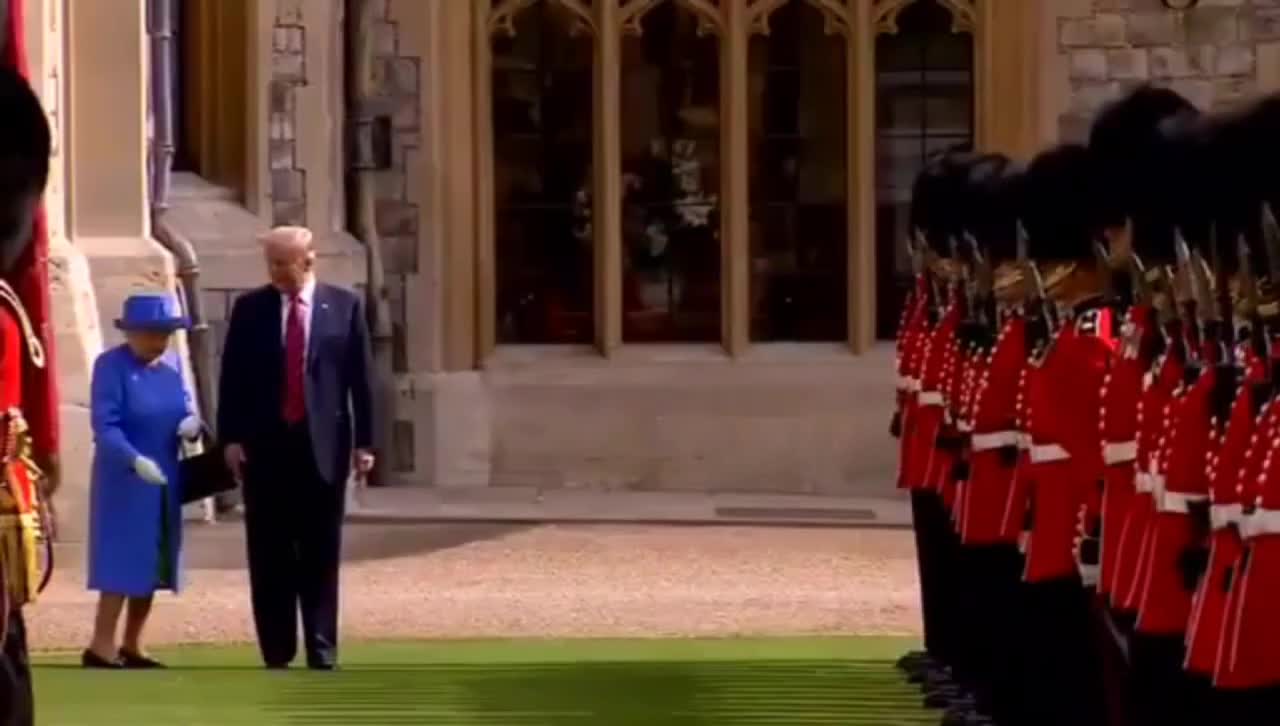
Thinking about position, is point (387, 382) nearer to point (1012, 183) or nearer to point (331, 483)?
point (331, 483)

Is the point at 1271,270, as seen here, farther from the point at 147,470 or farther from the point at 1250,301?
the point at 147,470

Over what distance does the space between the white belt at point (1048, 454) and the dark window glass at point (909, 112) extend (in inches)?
349

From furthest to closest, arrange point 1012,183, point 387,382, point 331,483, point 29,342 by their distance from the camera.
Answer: point 387,382, point 331,483, point 1012,183, point 29,342

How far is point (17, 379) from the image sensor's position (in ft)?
20.0

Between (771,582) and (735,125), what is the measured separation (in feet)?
13.1

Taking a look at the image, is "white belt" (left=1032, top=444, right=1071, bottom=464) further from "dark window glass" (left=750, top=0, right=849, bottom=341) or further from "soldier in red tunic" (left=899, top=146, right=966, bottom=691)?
"dark window glass" (left=750, top=0, right=849, bottom=341)

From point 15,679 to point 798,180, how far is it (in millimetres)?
10098

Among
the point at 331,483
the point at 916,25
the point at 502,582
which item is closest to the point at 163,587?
the point at 331,483

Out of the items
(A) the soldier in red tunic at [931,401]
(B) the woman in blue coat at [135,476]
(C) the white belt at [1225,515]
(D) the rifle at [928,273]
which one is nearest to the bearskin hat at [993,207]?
(A) the soldier in red tunic at [931,401]

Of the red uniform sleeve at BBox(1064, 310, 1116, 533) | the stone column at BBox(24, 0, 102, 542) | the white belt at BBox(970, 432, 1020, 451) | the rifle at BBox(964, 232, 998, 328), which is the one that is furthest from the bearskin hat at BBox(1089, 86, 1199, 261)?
the stone column at BBox(24, 0, 102, 542)

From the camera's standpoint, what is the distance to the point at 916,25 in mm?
15766

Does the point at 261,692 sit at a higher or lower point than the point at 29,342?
lower

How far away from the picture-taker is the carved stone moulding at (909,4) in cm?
1559

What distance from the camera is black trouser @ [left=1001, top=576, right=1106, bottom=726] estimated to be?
7012mm
